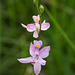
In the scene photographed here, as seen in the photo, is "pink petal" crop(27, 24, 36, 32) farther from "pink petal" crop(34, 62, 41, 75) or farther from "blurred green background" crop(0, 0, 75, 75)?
"blurred green background" crop(0, 0, 75, 75)

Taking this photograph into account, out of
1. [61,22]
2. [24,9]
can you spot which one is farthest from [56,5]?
[24,9]

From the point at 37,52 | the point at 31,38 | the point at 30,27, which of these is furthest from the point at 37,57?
the point at 31,38

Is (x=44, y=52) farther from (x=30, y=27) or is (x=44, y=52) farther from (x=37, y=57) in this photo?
(x=30, y=27)

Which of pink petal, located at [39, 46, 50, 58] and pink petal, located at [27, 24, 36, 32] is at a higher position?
pink petal, located at [27, 24, 36, 32]

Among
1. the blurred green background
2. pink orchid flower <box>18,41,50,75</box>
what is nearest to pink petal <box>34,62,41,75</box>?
pink orchid flower <box>18,41,50,75</box>

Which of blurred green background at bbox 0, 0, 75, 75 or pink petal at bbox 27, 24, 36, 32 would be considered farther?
blurred green background at bbox 0, 0, 75, 75

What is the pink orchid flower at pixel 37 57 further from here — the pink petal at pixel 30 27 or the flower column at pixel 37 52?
the pink petal at pixel 30 27

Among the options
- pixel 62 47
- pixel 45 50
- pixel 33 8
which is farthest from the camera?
pixel 33 8

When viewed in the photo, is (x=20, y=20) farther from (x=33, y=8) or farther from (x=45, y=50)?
(x=45, y=50)
